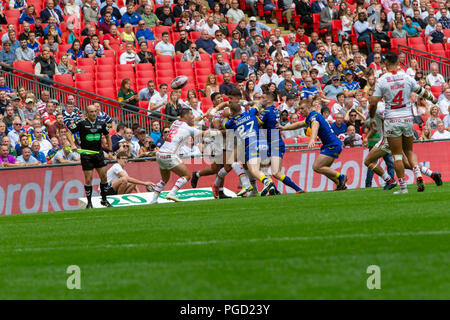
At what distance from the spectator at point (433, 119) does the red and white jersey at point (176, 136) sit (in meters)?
→ 8.75

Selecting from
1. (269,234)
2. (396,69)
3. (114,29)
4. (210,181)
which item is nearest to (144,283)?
(269,234)

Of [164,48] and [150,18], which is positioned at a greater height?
[150,18]

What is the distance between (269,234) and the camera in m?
8.21

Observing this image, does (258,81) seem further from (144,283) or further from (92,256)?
(144,283)

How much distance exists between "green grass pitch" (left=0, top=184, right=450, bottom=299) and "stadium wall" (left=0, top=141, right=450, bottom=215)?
6.42 m

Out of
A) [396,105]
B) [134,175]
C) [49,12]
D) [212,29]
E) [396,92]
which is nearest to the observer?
[396,92]

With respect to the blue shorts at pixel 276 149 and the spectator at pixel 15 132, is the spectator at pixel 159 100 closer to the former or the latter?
the spectator at pixel 15 132

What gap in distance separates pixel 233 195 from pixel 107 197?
292cm

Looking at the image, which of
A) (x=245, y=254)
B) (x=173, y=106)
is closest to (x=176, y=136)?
(x=173, y=106)

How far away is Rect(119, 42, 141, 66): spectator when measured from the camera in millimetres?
23359

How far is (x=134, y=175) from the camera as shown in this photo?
19.2 metres

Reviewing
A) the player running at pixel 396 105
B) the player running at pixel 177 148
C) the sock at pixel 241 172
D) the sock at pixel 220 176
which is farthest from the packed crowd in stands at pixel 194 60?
the player running at pixel 396 105

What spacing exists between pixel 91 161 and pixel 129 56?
7.16m

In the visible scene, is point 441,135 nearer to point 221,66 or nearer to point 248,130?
point 221,66
